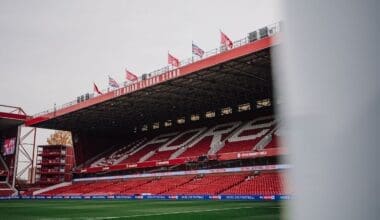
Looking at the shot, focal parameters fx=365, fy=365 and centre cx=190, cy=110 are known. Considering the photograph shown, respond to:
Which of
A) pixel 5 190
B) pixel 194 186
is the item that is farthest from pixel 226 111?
pixel 5 190

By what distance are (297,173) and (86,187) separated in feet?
130

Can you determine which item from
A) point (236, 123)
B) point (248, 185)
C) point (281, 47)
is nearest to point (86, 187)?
point (236, 123)

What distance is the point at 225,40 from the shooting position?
23.9m

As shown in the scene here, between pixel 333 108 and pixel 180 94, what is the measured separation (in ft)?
102

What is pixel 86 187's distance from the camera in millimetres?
38219

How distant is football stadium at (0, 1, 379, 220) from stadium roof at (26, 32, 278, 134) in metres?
0.11

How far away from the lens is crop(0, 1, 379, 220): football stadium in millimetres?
1097

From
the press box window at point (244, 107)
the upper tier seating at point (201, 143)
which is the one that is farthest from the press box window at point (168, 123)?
the press box window at point (244, 107)

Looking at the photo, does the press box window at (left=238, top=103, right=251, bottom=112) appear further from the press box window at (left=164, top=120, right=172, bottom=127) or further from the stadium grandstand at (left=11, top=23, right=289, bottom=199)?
the press box window at (left=164, top=120, right=172, bottom=127)

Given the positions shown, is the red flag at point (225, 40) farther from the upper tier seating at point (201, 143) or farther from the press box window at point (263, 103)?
the press box window at point (263, 103)

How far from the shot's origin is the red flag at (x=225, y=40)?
2373 cm

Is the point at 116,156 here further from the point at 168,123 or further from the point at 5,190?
the point at 5,190

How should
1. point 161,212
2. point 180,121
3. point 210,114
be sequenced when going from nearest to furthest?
point 161,212, point 210,114, point 180,121

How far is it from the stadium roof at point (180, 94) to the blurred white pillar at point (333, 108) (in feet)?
57.7
